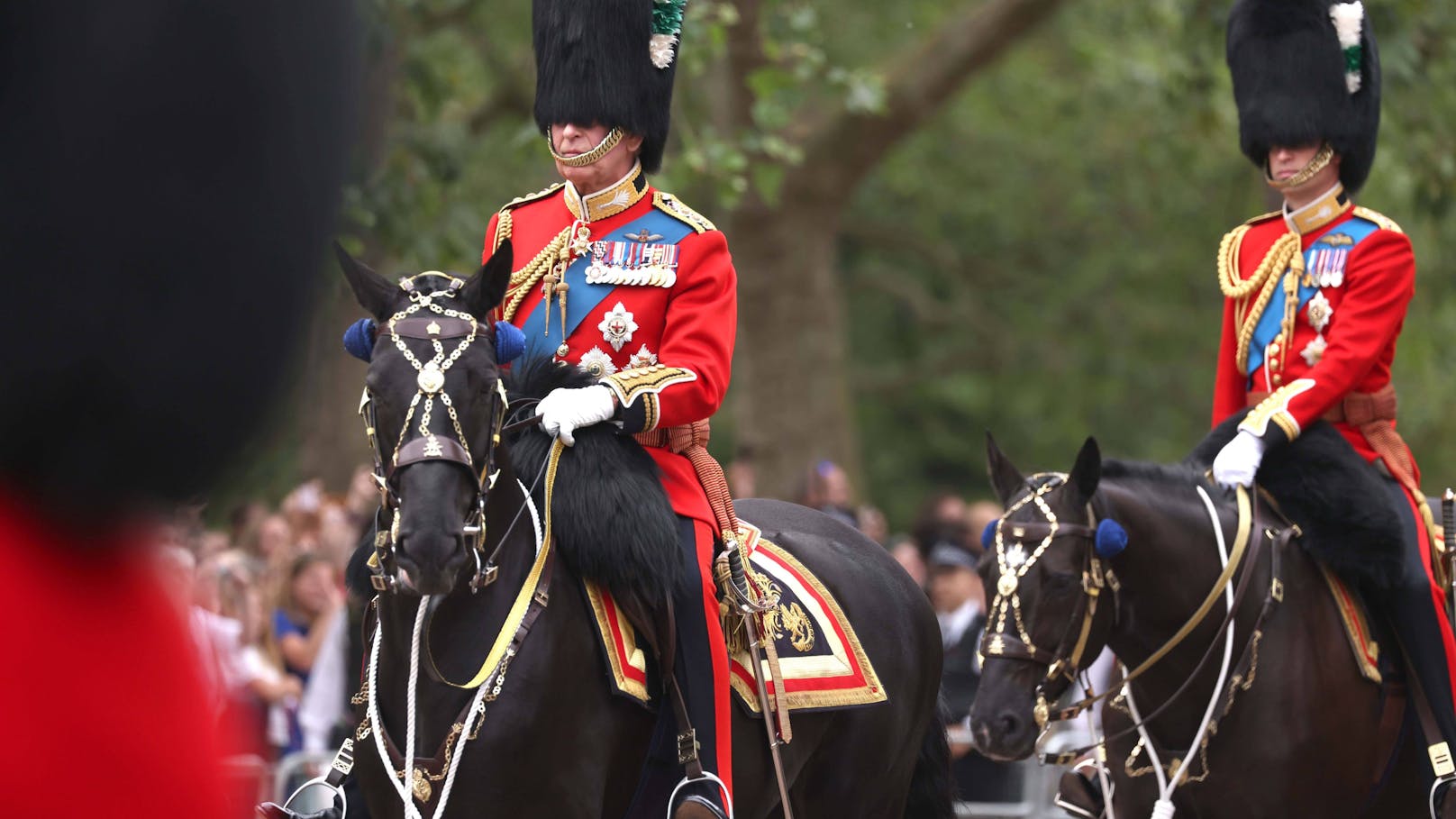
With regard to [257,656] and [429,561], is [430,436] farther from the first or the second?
[257,656]

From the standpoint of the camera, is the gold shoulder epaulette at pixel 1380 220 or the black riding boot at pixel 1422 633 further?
the gold shoulder epaulette at pixel 1380 220

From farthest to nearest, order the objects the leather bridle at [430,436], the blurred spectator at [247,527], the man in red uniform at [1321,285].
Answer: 1. the blurred spectator at [247,527]
2. the man in red uniform at [1321,285]
3. the leather bridle at [430,436]

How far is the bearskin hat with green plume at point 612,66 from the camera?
5.30 m

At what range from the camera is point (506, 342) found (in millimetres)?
4566

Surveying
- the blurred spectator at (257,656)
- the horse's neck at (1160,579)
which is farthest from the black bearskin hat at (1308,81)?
the blurred spectator at (257,656)

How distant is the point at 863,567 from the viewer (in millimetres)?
6094

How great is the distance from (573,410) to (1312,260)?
9.78 feet

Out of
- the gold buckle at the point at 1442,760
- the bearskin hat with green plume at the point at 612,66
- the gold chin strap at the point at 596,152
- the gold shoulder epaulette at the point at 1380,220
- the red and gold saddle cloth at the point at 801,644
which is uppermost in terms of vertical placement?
the bearskin hat with green plume at the point at 612,66

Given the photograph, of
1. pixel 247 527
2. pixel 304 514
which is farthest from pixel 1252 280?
pixel 304 514

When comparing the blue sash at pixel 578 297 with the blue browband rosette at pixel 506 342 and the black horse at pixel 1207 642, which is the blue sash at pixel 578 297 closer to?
the blue browband rosette at pixel 506 342

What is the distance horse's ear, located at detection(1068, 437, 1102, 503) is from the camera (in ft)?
19.3

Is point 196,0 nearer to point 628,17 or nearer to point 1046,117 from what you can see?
point 628,17

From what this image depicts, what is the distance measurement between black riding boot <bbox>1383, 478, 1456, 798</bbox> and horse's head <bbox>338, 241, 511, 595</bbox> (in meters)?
3.08

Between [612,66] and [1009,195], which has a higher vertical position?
[1009,195]
